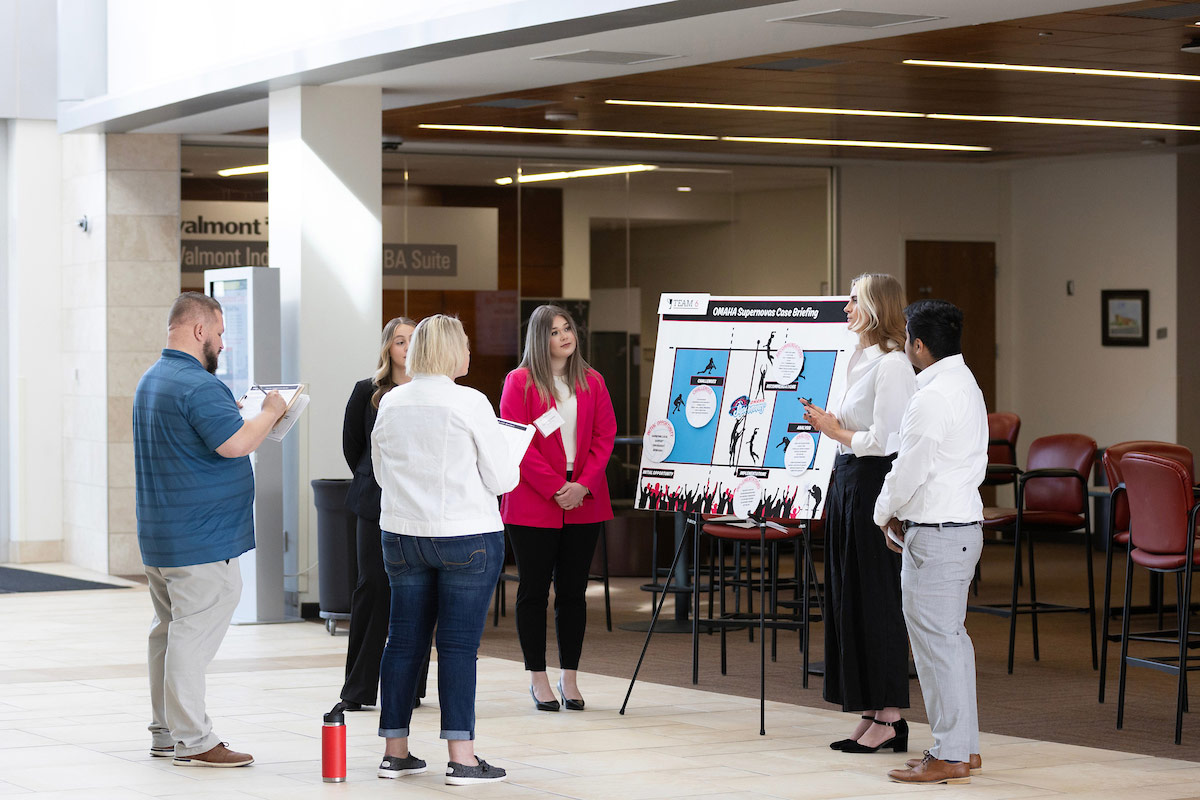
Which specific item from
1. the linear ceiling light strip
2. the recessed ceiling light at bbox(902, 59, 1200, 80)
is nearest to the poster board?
the recessed ceiling light at bbox(902, 59, 1200, 80)

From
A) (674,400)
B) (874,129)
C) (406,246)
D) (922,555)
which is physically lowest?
(922,555)

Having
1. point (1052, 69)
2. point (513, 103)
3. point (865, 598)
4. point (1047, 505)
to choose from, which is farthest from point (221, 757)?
point (1052, 69)

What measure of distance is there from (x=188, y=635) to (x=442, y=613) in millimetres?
937

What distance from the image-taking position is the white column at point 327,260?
964 cm

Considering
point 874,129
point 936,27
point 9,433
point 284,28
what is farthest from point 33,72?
point 936,27

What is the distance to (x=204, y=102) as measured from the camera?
34.5 feet

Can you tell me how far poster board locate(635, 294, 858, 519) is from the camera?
6.32 m

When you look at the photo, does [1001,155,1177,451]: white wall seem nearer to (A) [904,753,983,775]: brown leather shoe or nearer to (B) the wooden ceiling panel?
(B) the wooden ceiling panel

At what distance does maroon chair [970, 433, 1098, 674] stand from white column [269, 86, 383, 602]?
3.59m

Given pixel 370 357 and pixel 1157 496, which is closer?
pixel 1157 496

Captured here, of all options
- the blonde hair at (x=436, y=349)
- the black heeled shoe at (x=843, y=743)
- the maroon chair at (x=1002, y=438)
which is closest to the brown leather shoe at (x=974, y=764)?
the black heeled shoe at (x=843, y=743)

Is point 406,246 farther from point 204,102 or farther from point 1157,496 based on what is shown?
point 1157,496

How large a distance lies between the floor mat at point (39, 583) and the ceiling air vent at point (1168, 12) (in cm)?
738

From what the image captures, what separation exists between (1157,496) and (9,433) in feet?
30.0
